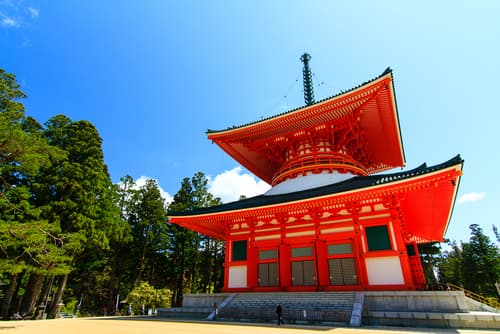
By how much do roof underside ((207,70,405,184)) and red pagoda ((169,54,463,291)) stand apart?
0.05 meters

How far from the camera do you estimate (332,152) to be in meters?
15.4

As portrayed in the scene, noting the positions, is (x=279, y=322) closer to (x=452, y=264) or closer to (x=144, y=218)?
(x=144, y=218)

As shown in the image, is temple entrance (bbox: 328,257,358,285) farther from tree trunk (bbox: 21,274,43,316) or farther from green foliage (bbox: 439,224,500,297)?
green foliage (bbox: 439,224,500,297)

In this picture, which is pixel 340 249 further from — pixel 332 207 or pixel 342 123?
pixel 342 123

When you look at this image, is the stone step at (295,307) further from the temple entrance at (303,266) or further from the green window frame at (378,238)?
the green window frame at (378,238)

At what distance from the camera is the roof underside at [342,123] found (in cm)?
1272

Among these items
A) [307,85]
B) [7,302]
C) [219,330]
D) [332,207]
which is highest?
[307,85]

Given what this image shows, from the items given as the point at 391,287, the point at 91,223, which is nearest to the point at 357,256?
the point at 391,287

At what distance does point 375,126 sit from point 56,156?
56.6 feet

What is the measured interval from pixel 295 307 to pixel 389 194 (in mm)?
5670

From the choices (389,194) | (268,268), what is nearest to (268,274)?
(268,268)

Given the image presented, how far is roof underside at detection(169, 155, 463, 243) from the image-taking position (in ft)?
30.2

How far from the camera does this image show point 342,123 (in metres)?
14.5

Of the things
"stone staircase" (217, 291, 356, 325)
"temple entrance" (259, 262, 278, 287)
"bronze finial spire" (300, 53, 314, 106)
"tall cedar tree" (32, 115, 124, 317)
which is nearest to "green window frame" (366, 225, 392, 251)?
"stone staircase" (217, 291, 356, 325)
